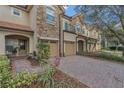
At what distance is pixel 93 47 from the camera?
115ft

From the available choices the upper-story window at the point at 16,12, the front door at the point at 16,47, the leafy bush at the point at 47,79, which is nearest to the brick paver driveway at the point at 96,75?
the leafy bush at the point at 47,79

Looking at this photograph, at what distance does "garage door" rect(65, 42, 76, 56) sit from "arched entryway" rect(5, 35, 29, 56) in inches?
269

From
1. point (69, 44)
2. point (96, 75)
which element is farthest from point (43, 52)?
point (69, 44)

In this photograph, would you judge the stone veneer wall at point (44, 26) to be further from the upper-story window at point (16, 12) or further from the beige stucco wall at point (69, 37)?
the beige stucco wall at point (69, 37)

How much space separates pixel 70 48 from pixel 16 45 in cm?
939

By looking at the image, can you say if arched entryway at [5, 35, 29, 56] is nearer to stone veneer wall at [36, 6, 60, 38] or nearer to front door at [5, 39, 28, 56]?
front door at [5, 39, 28, 56]

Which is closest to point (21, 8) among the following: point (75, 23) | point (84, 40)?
point (75, 23)

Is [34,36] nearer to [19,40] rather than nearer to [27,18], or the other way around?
[19,40]

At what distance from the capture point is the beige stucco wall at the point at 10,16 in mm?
14480

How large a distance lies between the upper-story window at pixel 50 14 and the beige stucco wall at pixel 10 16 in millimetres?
2339

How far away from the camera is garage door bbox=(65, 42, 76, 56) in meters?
21.3

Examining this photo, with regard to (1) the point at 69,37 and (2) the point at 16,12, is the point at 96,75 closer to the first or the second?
(2) the point at 16,12
